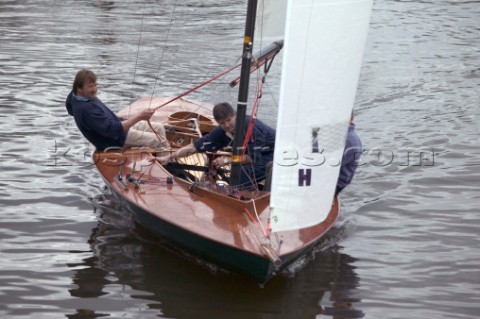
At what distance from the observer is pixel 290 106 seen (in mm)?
5680

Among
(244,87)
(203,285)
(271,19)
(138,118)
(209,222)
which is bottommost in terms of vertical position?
(203,285)

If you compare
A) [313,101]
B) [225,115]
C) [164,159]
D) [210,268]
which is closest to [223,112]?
[225,115]

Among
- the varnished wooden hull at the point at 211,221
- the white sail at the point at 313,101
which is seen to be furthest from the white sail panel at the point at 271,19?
the white sail at the point at 313,101

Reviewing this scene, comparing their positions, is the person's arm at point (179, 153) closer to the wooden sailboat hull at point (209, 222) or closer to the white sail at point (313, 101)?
the wooden sailboat hull at point (209, 222)

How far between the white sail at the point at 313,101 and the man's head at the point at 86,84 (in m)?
2.95

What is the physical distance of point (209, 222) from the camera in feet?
21.6

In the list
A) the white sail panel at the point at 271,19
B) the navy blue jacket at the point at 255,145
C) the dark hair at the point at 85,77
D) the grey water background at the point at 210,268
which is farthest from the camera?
the white sail panel at the point at 271,19

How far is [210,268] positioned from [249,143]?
125cm

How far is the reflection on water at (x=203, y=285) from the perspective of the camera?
6.36m

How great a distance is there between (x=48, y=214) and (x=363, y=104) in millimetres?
5706

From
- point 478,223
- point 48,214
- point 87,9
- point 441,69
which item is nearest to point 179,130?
point 48,214

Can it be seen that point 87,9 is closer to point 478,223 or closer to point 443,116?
point 443,116

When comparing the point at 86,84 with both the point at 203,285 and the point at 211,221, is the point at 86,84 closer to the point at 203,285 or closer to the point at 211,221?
the point at 211,221

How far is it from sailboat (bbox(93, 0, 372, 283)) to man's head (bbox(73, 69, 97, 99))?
128cm
